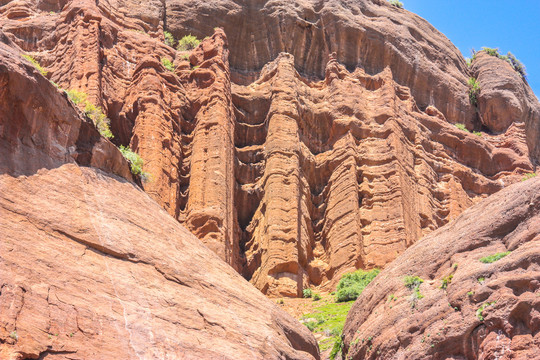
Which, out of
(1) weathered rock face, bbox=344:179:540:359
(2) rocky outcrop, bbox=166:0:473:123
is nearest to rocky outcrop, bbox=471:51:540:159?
(2) rocky outcrop, bbox=166:0:473:123

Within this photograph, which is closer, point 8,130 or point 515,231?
point 8,130

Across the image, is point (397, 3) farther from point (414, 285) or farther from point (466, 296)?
point (466, 296)

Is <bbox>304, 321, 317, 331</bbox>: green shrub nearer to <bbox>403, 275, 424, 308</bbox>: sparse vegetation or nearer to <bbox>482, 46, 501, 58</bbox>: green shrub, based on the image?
<bbox>403, 275, 424, 308</bbox>: sparse vegetation

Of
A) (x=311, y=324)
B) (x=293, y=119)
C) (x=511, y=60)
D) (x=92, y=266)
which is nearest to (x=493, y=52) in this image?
(x=511, y=60)

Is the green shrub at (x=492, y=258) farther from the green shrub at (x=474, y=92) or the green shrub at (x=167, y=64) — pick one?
the green shrub at (x=474, y=92)

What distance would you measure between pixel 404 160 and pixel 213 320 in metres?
25.6

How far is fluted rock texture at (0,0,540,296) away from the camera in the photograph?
33.3 metres

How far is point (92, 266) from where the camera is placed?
13148 millimetres

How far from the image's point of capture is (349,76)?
42.4m

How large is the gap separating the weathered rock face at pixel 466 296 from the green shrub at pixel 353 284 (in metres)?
11.4

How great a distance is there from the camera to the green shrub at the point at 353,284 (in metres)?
30.1

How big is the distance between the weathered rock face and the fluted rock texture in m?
12.9

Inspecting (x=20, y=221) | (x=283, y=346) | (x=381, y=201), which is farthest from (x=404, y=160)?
(x=20, y=221)

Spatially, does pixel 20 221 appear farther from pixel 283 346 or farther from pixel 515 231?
pixel 515 231
